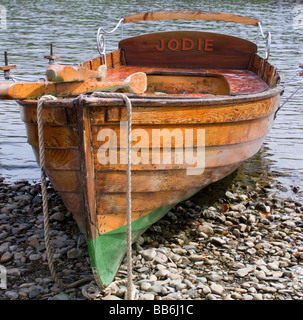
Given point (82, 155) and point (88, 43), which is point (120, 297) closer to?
point (82, 155)

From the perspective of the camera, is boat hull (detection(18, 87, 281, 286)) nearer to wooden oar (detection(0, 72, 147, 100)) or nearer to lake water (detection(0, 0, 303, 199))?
wooden oar (detection(0, 72, 147, 100))


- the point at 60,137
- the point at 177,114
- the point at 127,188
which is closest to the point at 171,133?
the point at 177,114

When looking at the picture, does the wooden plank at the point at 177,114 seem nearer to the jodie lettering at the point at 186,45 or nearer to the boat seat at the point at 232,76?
the boat seat at the point at 232,76

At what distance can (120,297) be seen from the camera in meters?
4.23

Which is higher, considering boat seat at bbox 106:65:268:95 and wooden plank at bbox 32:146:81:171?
wooden plank at bbox 32:146:81:171

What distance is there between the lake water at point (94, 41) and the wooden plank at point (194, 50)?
4.46ft

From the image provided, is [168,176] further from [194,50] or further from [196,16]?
[196,16]

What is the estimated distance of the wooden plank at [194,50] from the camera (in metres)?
8.57

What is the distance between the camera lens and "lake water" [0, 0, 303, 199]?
26.6 ft

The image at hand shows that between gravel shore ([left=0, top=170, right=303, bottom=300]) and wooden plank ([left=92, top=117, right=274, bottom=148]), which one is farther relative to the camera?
gravel shore ([left=0, top=170, right=303, bottom=300])

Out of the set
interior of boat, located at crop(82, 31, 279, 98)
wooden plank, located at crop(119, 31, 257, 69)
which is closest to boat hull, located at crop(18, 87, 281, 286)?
interior of boat, located at crop(82, 31, 279, 98)

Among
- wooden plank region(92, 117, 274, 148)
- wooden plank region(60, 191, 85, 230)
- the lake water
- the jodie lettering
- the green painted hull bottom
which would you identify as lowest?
the lake water

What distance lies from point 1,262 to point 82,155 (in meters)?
1.58
